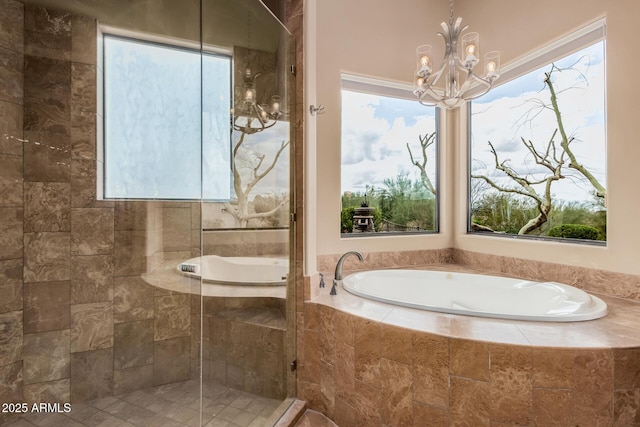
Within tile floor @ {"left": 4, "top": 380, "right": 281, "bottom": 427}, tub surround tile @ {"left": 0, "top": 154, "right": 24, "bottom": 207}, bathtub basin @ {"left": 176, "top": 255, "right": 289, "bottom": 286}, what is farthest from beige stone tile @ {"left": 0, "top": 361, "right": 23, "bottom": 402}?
bathtub basin @ {"left": 176, "top": 255, "right": 289, "bottom": 286}

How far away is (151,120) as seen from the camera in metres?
2.09

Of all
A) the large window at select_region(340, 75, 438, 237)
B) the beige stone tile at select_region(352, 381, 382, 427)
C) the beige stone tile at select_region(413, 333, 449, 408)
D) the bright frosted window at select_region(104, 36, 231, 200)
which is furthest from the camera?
the large window at select_region(340, 75, 438, 237)

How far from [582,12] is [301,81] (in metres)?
2.02

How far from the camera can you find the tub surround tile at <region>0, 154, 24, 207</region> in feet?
5.76

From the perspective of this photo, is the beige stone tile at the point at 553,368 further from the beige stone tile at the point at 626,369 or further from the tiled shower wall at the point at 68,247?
the tiled shower wall at the point at 68,247

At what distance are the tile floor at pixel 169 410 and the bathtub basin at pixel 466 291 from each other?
899 mm

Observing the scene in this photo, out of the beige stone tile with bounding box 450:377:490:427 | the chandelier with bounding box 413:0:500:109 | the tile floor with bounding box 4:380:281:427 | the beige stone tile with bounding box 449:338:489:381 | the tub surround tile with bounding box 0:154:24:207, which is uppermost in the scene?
the chandelier with bounding box 413:0:500:109

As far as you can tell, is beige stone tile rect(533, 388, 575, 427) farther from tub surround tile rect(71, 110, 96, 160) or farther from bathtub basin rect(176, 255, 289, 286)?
tub surround tile rect(71, 110, 96, 160)

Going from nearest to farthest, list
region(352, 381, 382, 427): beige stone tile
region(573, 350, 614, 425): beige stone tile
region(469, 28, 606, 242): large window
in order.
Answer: region(573, 350, 614, 425): beige stone tile, region(352, 381, 382, 427): beige stone tile, region(469, 28, 606, 242): large window

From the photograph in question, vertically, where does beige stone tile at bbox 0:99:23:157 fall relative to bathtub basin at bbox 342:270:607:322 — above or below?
above

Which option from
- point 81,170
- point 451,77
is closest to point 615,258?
point 451,77

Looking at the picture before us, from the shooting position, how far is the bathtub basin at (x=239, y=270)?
1.74 metres

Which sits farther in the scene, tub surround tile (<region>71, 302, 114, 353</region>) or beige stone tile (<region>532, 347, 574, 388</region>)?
tub surround tile (<region>71, 302, 114, 353</region>)

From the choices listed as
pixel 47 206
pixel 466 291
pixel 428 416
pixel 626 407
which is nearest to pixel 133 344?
pixel 47 206
